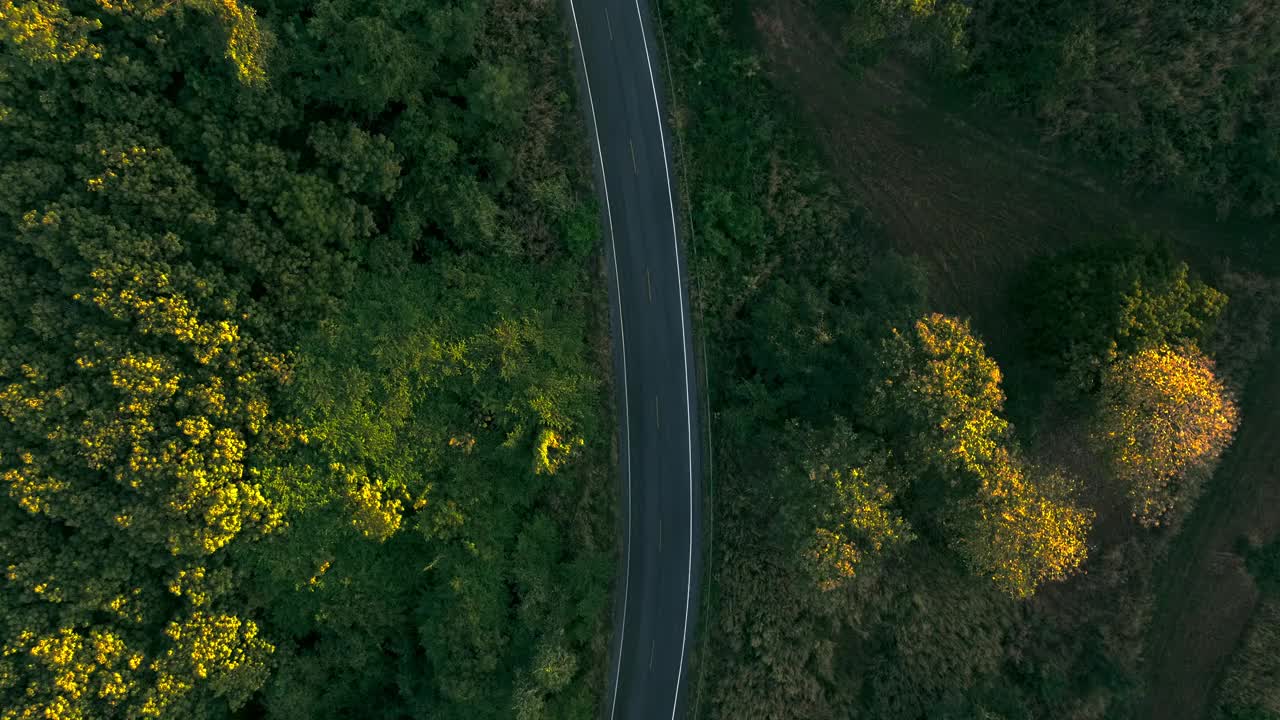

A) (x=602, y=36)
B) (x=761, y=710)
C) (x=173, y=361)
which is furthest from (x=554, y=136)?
(x=761, y=710)

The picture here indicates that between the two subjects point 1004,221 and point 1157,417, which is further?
point 1004,221

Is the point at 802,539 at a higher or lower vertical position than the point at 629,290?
lower

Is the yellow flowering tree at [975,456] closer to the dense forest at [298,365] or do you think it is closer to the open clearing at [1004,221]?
the open clearing at [1004,221]

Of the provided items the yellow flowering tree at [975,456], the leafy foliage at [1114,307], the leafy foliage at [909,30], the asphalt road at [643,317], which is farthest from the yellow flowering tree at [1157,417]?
the asphalt road at [643,317]

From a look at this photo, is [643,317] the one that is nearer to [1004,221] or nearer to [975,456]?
[975,456]

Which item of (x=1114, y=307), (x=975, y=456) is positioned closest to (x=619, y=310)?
(x=975, y=456)

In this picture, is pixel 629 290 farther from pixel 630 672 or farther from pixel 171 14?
pixel 171 14

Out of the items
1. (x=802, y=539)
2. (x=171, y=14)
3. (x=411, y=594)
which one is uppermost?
(x=171, y=14)
